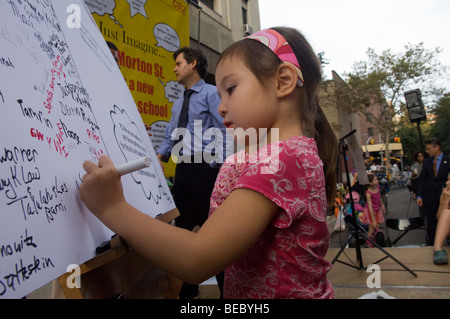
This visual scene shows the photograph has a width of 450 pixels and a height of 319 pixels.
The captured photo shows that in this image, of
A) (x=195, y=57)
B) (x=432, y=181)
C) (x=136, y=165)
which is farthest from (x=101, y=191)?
(x=432, y=181)

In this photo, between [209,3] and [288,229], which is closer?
[288,229]

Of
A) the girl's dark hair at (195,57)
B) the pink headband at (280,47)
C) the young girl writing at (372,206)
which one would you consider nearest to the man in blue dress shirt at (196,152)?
the girl's dark hair at (195,57)

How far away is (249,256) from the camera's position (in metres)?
0.90

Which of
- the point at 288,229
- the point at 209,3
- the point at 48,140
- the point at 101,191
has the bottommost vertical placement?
the point at 288,229

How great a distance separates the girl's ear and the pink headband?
2 centimetres

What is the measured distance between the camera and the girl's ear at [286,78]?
0.95m

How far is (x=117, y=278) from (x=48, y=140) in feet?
1.45

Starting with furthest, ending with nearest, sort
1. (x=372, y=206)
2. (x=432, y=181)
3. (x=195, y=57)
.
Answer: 1. (x=372, y=206)
2. (x=432, y=181)
3. (x=195, y=57)

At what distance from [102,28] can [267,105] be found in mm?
2535

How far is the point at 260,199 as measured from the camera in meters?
0.75

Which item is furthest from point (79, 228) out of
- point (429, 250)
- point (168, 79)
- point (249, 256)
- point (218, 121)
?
point (429, 250)

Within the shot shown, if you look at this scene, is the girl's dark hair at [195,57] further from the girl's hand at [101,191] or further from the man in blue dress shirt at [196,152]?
the girl's hand at [101,191]

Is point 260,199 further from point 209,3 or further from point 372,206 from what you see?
point 209,3
